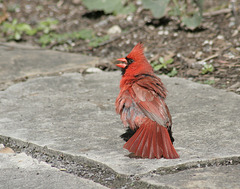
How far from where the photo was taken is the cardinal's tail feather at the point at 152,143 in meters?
2.34

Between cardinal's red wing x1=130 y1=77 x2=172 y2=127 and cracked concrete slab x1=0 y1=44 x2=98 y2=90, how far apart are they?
1558 mm

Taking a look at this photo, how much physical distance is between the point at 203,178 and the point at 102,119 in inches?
44.6

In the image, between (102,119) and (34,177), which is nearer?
(34,177)

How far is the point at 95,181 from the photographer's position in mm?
2133

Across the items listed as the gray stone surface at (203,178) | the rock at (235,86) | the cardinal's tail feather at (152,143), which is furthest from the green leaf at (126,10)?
the gray stone surface at (203,178)

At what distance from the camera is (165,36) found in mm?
5211

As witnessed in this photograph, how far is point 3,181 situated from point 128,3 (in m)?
4.66

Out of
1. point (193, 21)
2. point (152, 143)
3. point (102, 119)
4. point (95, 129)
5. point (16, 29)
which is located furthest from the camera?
point (16, 29)

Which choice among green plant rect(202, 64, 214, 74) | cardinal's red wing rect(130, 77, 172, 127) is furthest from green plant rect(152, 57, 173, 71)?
cardinal's red wing rect(130, 77, 172, 127)

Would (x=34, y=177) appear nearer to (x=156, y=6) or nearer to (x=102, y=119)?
(x=102, y=119)

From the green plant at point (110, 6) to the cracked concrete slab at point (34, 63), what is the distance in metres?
1.49

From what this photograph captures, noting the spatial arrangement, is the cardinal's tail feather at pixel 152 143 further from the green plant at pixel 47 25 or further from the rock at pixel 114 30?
the green plant at pixel 47 25

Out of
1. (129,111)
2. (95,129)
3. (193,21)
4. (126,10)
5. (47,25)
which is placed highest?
(126,10)

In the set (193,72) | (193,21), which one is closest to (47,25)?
(193,21)
